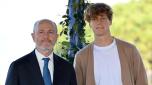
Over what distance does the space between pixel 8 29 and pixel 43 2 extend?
0.61 m

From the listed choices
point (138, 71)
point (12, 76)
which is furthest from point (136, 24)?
point (12, 76)

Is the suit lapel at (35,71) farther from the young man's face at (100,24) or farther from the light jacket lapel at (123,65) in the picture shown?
the light jacket lapel at (123,65)

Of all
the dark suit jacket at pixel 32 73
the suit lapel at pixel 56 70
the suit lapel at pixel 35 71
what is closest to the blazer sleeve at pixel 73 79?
the dark suit jacket at pixel 32 73

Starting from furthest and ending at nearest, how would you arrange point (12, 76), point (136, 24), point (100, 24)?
1. point (136, 24)
2. point (100, 24)
3. point (12, 76)

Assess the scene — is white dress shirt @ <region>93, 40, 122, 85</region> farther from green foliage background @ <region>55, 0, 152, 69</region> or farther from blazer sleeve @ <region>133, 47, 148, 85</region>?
green foliage background @ <region>55, 0, 152, 69</region>

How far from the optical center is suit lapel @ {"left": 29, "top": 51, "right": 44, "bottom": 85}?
3861 mm

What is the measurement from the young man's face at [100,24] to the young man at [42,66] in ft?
1.17

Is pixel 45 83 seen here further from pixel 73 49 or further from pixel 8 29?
pixel 8 29

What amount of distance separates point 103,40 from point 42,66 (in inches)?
21.7

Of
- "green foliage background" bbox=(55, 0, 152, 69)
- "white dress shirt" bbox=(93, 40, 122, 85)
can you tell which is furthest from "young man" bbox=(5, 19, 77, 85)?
"green foliage background" bbox=(55, 0, 152, 69)

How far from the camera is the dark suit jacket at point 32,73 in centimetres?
382

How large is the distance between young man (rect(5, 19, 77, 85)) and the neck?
366 millimetres

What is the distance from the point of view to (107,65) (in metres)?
4.22

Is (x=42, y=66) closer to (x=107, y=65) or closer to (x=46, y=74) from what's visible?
(x=46, y=74)
